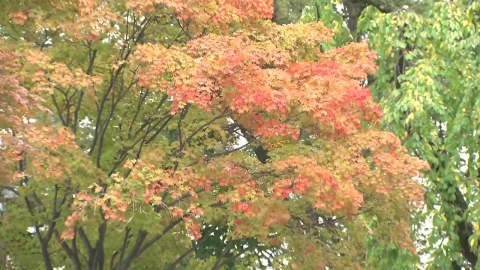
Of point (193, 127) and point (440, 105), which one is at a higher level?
point (440, 105)

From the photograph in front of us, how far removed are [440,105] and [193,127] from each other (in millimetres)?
3827

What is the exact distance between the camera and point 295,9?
16.4 meters

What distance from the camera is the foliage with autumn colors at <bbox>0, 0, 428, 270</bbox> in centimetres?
887

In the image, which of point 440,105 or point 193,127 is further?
point 440,105

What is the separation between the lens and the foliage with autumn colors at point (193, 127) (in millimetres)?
8867

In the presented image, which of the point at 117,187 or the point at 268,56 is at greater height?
the point at 268,56

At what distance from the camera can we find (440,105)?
11.3 metres

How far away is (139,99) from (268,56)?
2.20 m

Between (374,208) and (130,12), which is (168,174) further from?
(374,208)

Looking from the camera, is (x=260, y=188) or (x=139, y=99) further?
(x=139, y=99)

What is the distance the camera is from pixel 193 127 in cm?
1091

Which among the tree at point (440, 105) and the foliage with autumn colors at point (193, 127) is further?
the tree at point (440, 105)

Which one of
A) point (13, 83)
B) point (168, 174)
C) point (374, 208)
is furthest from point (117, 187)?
point (374, 208)

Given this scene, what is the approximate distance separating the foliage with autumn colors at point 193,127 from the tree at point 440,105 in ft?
3.30
